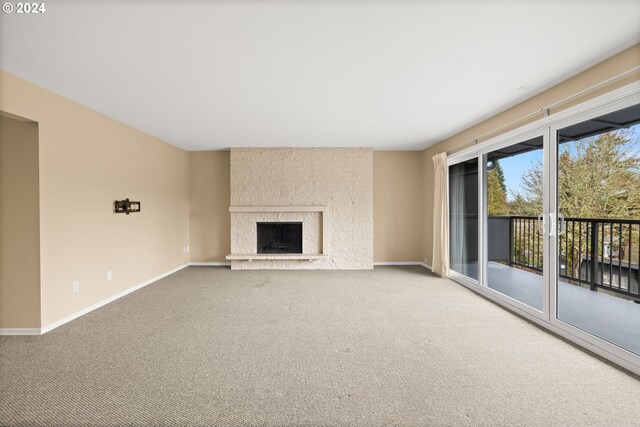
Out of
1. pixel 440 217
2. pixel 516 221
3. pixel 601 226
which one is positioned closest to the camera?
pixel 601 226

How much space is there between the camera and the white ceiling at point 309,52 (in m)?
1.80

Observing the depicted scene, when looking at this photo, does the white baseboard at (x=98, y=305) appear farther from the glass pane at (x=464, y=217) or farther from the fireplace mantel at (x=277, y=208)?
the glass pane at (x=464, y=217)

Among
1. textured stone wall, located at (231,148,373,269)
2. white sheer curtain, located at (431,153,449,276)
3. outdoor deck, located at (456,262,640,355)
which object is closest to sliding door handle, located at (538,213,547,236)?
outdoor deck, located at (456,262,640,355)

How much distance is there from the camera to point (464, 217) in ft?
15.8

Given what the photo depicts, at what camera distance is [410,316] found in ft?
10.8

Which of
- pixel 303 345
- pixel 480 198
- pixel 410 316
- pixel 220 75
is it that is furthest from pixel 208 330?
pixel 480 198

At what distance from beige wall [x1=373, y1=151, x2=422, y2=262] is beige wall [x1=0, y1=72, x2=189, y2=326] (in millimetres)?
4340

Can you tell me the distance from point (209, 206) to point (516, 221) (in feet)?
19.1

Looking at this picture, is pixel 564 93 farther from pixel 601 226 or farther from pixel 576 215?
pixel 601 226

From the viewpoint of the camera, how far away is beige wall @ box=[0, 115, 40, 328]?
9.39 feet

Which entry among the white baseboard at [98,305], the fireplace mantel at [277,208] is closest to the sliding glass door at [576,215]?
the fireplace mantel at [277,208]

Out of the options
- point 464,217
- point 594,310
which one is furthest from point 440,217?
point 594,310

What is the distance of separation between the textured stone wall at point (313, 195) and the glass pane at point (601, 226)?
3.30m

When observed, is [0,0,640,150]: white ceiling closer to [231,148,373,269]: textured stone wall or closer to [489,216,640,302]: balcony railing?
[489,216,640,302]: balcony railing
